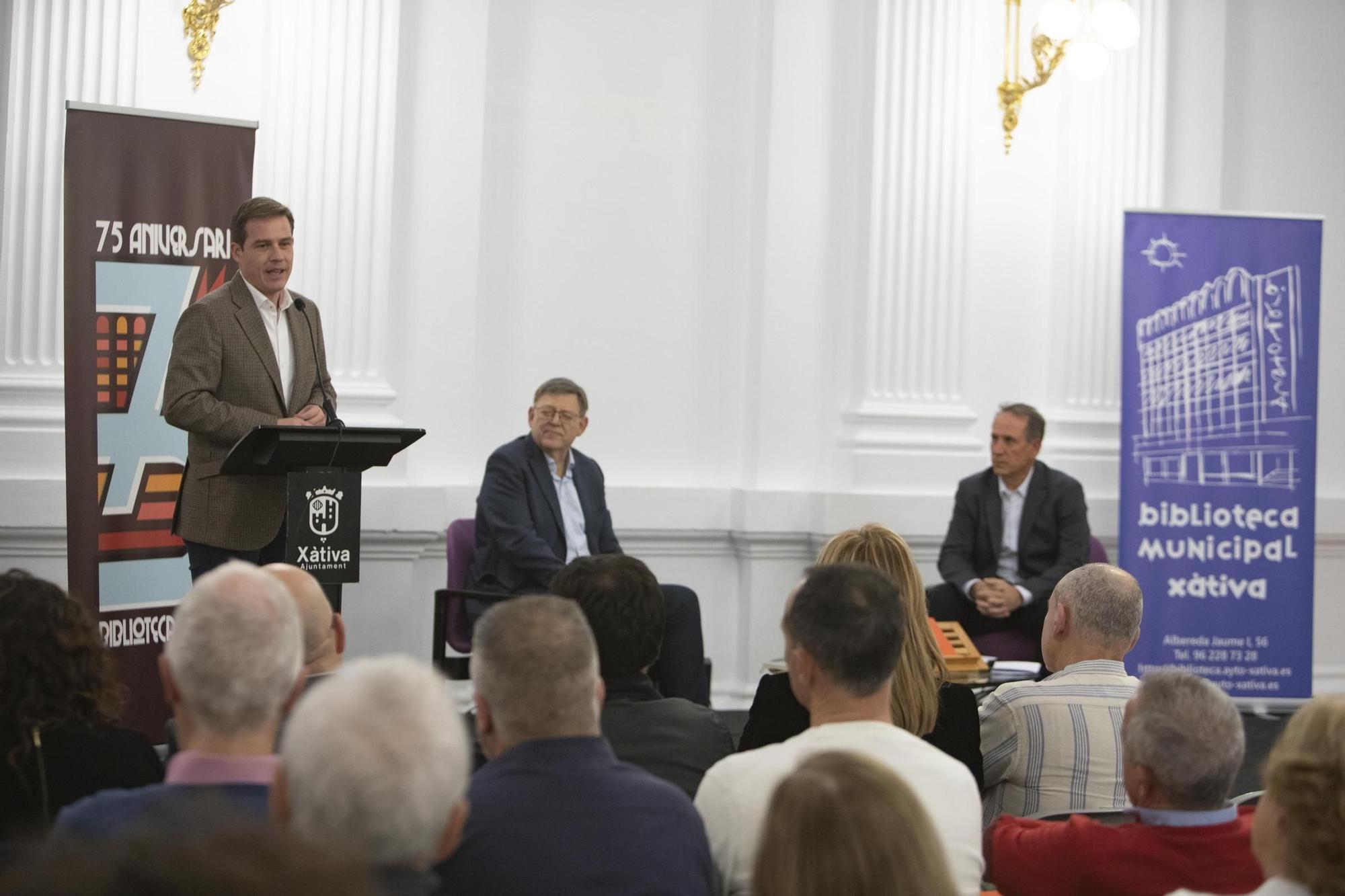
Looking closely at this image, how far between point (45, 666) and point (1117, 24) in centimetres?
488

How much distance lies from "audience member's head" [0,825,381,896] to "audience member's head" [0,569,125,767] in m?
1.34

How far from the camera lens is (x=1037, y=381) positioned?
6332 millimetres

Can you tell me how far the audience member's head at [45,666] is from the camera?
6.46 ft

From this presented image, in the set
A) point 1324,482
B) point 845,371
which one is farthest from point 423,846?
point 1324,482

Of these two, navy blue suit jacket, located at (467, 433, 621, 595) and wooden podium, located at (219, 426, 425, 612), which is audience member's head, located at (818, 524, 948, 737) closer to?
wooden podium, located at (219, 426, 425, 612)

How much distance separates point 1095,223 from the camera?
→ 6.33 m

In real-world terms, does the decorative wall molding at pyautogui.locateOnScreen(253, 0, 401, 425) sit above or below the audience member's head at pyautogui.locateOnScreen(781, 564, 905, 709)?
above

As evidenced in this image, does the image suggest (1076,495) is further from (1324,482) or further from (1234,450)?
(1324,482)

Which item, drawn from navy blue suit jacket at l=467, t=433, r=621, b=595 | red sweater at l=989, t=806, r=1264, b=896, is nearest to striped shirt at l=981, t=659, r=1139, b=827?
red sweater at l=989, t=806, r=1264, b=896

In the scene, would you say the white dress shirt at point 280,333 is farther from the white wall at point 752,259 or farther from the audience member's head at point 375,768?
the audience member's head at point 375,768

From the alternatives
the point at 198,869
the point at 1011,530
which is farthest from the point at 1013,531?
the point at 198,869

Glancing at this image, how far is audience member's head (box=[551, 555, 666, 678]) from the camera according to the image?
243 cm

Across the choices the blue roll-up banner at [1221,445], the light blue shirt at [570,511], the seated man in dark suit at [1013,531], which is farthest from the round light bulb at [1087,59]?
the light blue shirt at [570,511]

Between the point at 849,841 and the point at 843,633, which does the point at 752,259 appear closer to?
the point at 843,633
